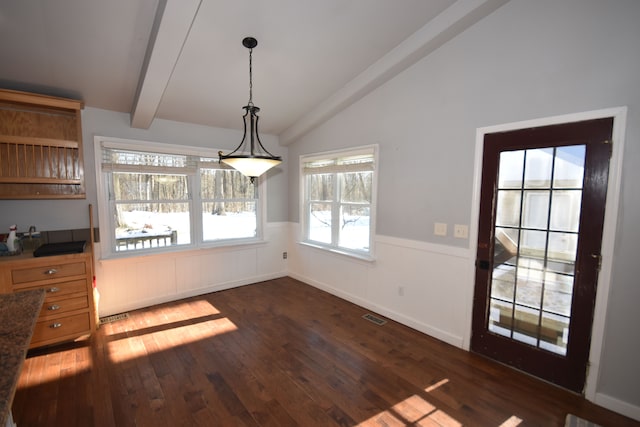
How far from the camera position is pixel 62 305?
275 centimetres

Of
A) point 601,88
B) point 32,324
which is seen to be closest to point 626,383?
point 601,88

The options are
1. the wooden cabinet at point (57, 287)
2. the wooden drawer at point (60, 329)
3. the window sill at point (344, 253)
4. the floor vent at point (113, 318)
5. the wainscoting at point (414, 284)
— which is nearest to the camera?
the wooden cabinet at point (57, 287)

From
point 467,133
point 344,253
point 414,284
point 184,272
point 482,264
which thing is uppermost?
point 467,133

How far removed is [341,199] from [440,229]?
5.13 ft

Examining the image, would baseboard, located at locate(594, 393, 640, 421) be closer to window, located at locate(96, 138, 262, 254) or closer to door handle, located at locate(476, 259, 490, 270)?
door handle, located at locate(476, 259, 490, 270)

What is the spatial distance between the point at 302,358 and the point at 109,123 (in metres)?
3.38

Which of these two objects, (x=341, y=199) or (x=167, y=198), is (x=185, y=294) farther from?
(x=341, y=199)

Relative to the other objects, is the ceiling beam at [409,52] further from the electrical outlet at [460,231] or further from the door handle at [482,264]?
the door handle at [482,264]

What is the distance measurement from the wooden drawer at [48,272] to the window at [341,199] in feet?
9.35

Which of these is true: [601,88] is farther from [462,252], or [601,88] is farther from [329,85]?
[329,85]

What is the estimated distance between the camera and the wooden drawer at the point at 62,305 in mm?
2682

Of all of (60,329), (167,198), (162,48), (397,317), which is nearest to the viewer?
(162,48)

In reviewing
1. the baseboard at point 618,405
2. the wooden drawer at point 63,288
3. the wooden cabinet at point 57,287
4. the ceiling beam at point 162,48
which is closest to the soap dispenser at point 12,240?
the wooden cabinet at point 57,287

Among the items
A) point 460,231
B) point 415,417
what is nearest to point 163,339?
point 415,417
